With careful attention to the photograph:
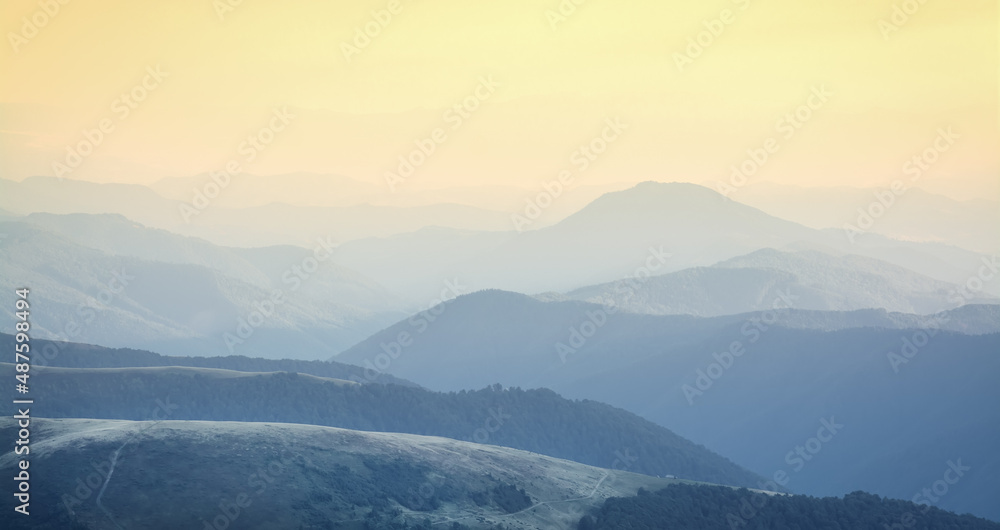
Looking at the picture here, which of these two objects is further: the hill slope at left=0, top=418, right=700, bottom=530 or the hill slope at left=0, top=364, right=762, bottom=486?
the hill slope at left=0, top=364, right=762, bottom=486

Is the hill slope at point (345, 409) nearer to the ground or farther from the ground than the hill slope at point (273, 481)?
nearer to the ground

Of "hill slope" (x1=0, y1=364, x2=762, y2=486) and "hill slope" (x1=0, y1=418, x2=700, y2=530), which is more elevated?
"hill slope" (x1=0, y1=418, x2=700, y2=530)

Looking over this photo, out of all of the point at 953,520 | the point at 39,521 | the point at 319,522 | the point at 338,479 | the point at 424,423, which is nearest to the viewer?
the point at 39,521

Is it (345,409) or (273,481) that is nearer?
(273,481)

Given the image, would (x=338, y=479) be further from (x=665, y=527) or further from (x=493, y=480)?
(x=665, y=527)

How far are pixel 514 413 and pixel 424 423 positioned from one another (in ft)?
62.0

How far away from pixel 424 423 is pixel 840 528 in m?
89.1

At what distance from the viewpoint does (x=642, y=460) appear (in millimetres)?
191875

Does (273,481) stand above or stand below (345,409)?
above

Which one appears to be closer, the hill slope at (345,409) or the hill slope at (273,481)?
the hill slope at (273,481)

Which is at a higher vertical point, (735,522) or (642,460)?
(735,522)

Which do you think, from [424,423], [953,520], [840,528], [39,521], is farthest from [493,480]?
[424,423]

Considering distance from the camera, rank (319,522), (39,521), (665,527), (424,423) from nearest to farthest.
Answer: (39,521), (319,522), (665,527), (424,423)

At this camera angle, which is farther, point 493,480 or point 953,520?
point 953,520
